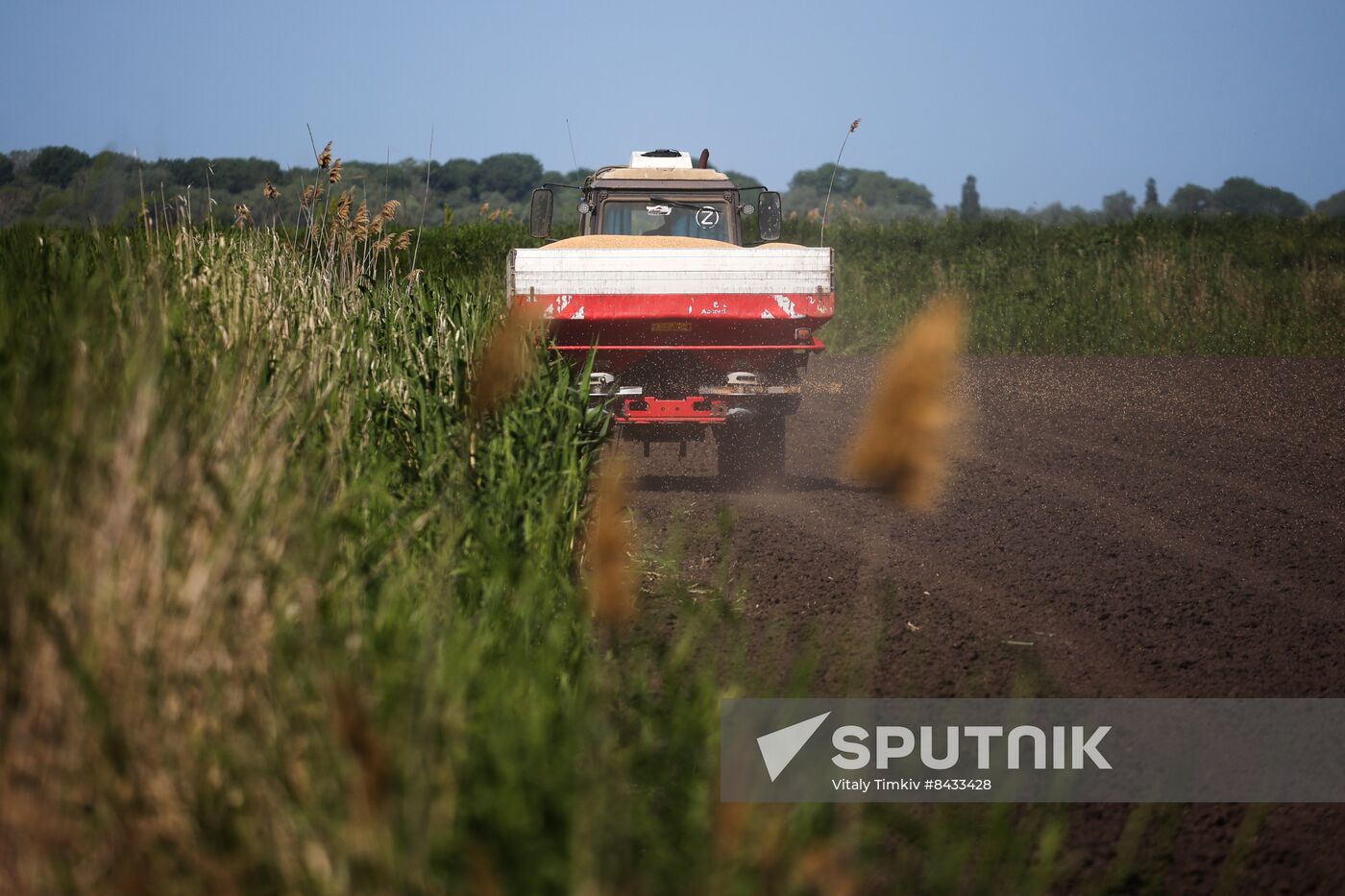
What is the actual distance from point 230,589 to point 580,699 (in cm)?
109

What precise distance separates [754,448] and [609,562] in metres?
5.73

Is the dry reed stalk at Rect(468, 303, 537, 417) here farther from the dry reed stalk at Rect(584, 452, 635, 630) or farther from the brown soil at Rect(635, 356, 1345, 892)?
the brown soil at Rect(635, 356, 1345, 892)

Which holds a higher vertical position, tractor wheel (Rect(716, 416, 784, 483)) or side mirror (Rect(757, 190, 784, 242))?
side mirror (Rect(757, 190, 784, 242))

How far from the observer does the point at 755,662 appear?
15.7ft

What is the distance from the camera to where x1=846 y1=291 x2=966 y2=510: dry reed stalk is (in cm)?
529

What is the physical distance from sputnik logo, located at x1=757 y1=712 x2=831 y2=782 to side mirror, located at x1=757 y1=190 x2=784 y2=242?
796 centimetres

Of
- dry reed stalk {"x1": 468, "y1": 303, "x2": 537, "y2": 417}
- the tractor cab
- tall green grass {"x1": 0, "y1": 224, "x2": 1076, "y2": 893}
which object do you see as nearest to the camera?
tall green grass {"x1": 0, "y1": 224, "x2": 1076, "y2": 893}

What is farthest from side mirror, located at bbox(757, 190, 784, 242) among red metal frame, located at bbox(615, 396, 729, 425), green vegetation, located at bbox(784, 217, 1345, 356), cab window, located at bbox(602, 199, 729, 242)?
green vegetation, located at bbox(784, 217, 1345, 356)

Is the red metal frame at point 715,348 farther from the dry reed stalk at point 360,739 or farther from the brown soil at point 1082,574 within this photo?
the dry reed stalk at point 360,739

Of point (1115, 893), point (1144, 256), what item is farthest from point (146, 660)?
point (1144, 256)

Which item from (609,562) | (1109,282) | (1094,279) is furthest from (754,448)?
(1094,279)

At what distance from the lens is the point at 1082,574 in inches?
252

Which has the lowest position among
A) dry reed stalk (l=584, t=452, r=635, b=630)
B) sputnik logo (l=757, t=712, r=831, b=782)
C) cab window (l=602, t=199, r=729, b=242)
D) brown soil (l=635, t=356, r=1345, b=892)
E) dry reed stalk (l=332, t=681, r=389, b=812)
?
brown soil (l=635, t=356, r=1345, b=892)

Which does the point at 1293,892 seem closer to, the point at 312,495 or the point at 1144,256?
the point at 312,495
